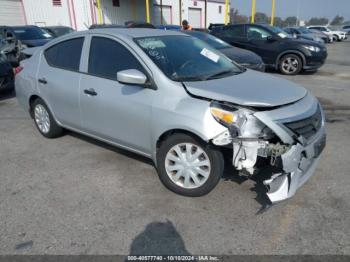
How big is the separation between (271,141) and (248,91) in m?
0.54

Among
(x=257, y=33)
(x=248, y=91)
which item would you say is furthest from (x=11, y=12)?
(x=248, y=91)

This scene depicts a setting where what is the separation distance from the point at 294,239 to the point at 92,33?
10.6ft

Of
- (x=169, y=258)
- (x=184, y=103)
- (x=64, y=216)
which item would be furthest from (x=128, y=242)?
(x=184, y=103)

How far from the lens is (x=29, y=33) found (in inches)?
467

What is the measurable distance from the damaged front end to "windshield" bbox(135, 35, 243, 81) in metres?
0.71

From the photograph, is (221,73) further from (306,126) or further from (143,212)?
(143,212)

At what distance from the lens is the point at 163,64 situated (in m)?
3.31

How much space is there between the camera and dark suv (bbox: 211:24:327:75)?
10102 mm

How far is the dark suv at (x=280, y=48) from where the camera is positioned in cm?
A: 1010

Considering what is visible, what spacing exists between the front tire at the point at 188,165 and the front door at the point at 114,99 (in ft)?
1.01

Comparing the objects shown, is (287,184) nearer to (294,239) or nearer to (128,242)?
(294,239)

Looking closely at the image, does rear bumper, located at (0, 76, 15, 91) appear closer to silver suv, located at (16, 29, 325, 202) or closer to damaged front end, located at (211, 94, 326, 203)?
silver suv, located at (16, 29, 325, 202)

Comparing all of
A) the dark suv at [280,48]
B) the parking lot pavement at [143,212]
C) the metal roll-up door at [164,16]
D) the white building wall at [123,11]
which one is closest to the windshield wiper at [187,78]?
the parking lot pavement at [143,212]

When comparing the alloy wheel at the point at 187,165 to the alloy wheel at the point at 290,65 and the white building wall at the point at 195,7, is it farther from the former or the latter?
the white building wall at the point at 195,7
